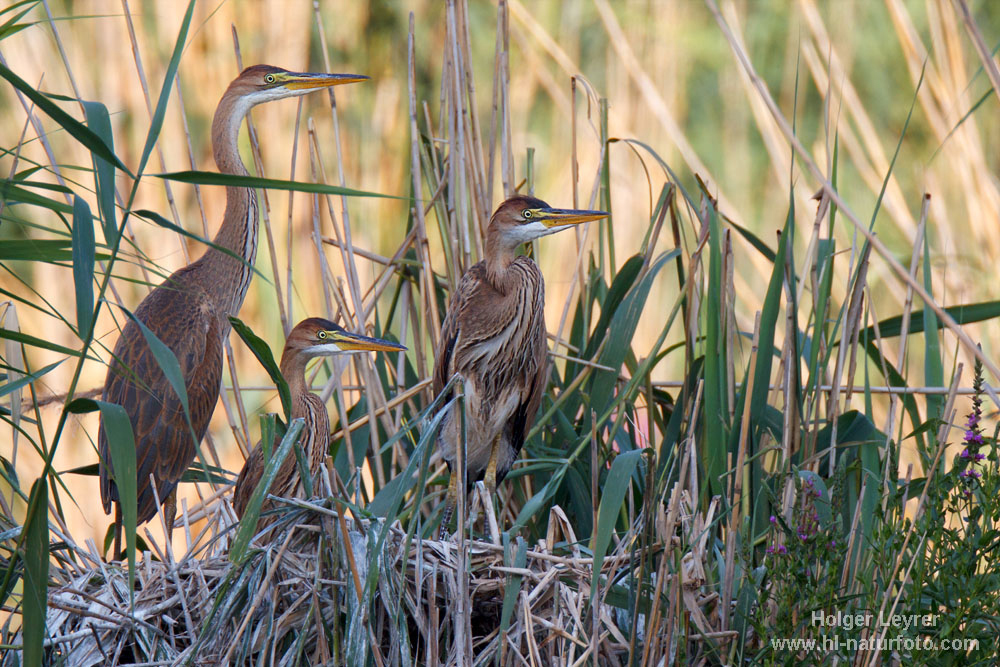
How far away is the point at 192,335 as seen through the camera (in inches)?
102

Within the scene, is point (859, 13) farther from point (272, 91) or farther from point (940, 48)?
point (272, 91)

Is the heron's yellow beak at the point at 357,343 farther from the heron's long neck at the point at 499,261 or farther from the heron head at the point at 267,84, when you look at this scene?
the heron head at the point at 267,84

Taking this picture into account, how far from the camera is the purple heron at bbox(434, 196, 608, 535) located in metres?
2.46

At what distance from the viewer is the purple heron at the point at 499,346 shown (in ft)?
8.05

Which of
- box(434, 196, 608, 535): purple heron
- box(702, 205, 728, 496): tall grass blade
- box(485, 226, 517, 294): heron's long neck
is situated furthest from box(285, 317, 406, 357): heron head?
box(702, 205, 728, 496): tall grass blade

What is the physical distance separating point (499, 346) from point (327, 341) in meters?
0.48

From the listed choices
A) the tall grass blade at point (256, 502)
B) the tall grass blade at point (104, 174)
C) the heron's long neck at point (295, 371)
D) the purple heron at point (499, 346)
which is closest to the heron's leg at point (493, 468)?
the purple heron at point (499, 346)

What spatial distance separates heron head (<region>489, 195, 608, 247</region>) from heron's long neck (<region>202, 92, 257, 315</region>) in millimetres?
749

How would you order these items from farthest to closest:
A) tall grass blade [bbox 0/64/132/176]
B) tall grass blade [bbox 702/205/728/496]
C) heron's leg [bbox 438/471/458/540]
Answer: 1. heron's leg [bbox 438/471/458/540]
2. tall grass blade [bbox 702/205/728/496]
3. tall grass blade [bbox 0/64/132/176]

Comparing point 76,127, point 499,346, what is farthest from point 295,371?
point 76,127

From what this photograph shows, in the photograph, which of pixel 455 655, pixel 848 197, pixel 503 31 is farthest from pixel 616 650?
pixel 848 197

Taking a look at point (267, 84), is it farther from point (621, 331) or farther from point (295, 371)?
point (621, 331)

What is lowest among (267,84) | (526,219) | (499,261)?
(499,261)

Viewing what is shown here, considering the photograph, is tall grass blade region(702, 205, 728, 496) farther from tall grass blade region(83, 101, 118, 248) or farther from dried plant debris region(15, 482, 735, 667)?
tall grass blade region(83, 101, 118, 248)
